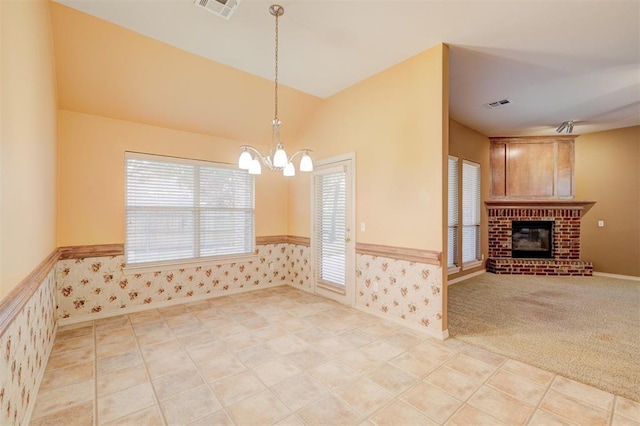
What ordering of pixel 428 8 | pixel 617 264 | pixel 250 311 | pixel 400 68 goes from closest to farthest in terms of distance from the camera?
pixel 428 8
pixel 400 68
pixel 250 311
pixel 617 264

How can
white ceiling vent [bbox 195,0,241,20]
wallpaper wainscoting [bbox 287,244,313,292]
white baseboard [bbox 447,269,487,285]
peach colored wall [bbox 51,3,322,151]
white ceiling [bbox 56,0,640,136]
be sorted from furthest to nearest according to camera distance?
1. white baseboard [bbox 447,269,487,285]
2. wallpaper wainscoting [bbox 287,244,313,292]
3. peach colored wall [bbox 51,3,322,151]
4. white ceiling [bbox 56,0,640,136]
5. white ceiling vent [bbox 195,0,241,20]

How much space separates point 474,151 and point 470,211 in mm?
1283

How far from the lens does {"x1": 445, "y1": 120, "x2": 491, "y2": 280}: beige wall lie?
5.54 m

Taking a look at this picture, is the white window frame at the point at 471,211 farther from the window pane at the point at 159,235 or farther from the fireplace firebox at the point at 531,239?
the window pane at the point at 159,235

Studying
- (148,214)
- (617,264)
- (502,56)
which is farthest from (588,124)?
(148,214)

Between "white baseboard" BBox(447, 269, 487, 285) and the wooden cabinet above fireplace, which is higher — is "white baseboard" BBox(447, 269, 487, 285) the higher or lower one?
the lower one

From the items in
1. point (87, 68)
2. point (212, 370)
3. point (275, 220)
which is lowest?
point (212, 370)

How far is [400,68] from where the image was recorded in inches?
136

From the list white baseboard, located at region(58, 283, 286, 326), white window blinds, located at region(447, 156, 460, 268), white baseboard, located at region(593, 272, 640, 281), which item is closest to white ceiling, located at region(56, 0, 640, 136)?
white window blinds, located at region(447, 156, 460, 268)

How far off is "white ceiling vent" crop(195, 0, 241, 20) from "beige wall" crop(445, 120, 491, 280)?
4.39 m

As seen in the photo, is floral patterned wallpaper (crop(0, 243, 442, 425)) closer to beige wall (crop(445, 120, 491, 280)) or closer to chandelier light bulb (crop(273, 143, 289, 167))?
chandelier light bulb (crop(273, 143, 289, 167))

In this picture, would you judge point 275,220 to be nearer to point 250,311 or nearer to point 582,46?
point 250,311

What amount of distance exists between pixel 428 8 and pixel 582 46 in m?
1.91

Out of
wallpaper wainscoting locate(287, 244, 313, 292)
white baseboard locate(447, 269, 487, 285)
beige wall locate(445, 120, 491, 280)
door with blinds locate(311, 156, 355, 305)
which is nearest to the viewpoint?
door with blinds locate(311, 156, 355, 305)
